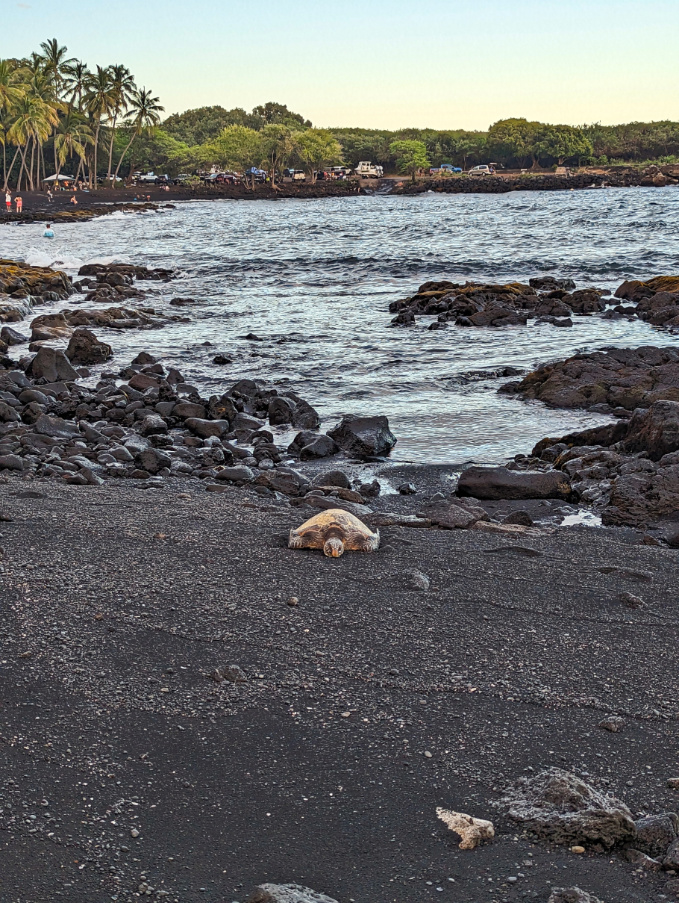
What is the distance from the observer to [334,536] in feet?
17.2

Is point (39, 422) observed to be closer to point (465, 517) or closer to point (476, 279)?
point (465, 517)

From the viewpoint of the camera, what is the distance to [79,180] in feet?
316

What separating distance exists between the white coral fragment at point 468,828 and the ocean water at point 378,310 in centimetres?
587

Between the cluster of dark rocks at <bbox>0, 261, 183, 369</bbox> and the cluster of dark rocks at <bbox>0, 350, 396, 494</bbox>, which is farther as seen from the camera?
the cluster of dark rocks at <bbox>0, 261, 183, 369</bbox>

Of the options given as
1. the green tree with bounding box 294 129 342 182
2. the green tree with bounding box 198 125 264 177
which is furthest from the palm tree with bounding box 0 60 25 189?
the green tree with bounding box 294 129 342 182

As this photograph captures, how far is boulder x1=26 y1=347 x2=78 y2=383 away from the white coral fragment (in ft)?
33.4

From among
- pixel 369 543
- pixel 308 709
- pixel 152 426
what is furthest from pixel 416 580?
pixel 152 426

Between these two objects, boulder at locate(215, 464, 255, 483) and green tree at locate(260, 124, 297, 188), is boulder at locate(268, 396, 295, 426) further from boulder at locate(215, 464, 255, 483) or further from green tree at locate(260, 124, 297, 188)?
green tree at locate(260, 124, 297, 188)

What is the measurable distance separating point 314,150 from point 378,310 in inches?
4761

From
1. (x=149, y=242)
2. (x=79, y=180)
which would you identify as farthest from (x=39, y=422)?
(x=79, y=180)

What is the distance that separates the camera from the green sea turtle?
5238mm

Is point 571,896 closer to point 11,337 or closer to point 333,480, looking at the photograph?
point 333,480

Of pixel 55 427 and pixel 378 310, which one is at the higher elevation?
pixel 378 310

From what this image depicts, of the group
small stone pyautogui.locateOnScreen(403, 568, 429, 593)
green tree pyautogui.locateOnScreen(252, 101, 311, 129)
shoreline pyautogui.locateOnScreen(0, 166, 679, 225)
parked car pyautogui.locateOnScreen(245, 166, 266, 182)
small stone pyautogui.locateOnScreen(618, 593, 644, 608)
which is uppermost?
green tree pyautogui.locateOnScreen(252, 101, 311, 129)
